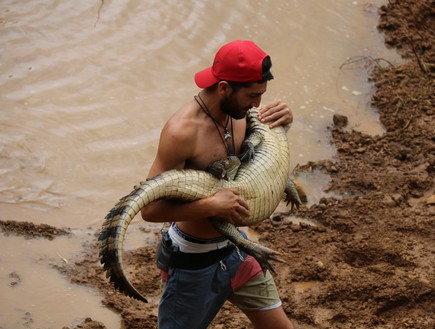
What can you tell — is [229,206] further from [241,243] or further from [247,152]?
[247,152]

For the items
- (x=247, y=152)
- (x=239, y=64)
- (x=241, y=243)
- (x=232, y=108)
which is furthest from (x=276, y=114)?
(x=241, y=243)

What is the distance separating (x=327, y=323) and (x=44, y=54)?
382 centimetres

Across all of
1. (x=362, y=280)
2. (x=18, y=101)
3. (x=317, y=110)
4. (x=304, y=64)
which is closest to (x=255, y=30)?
(x=304, y=64)

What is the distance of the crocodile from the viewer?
308cm

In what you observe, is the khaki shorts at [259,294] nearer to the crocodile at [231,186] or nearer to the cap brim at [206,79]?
the crocodile at [231,186]

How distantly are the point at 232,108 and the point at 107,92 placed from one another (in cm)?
361

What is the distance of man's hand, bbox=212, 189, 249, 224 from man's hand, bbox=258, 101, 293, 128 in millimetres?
609

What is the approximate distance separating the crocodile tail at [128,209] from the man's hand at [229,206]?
98 mm

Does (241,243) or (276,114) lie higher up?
(276,114)

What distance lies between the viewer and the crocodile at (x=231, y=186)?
3.08 meters

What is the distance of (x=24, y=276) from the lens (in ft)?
15.8

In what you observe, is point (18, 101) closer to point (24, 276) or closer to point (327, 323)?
Result: point (24, 276)

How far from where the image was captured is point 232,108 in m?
3.29

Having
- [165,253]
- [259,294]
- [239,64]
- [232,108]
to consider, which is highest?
[239,64]
